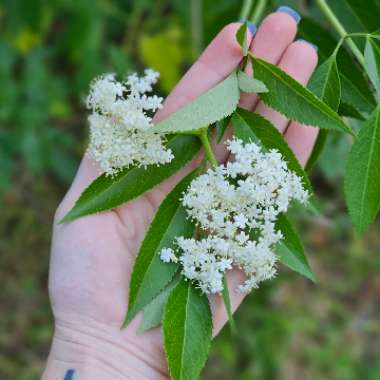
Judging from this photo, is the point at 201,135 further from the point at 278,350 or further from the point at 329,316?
the point at 329,316

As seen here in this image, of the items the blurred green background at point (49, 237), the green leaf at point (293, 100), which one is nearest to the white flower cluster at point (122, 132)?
the green leaf at point (293, 100)

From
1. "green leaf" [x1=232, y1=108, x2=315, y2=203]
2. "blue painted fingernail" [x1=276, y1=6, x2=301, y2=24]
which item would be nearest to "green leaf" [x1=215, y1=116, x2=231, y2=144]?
"green leaf" [x1=232, y1=108, x2=315, y2=203]

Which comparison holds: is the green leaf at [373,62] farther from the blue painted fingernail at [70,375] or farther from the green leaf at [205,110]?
the blue painted fingernail at [70,375]

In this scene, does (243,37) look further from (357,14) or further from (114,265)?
(114,265)

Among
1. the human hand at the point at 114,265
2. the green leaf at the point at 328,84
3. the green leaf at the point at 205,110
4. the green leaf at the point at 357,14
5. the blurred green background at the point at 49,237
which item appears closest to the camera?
the green leaf at the point at 205,110

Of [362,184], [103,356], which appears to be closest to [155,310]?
[103,356]

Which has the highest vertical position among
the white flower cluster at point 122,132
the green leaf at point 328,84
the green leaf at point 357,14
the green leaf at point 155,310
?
the green leaf at point 357,14

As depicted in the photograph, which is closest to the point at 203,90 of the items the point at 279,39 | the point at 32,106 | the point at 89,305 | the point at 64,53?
the point at 279,39

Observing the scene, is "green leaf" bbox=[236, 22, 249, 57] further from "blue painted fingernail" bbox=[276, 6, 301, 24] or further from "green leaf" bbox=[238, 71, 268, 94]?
"blue painted fingernail" bbox=[276, 6, 301, 24]
